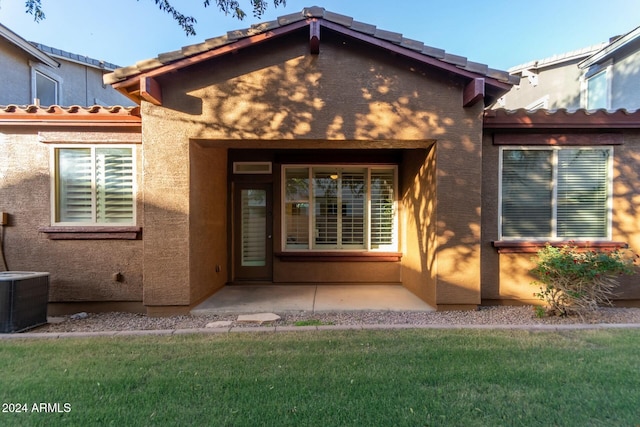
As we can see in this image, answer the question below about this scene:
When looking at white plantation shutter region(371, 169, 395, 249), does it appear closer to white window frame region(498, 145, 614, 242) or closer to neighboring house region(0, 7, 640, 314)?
neighboring house region(0, 7, 640, 314)

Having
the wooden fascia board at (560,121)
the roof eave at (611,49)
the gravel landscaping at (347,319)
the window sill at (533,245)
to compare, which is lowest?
the gravel landscaping at (347,319)

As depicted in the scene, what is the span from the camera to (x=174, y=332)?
4652 mm

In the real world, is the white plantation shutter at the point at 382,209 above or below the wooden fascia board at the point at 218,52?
below

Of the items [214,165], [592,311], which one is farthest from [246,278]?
[592,311]

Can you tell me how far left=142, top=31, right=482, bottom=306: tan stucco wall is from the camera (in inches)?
210

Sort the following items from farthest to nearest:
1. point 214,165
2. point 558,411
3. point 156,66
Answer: point 214,165 < point 156,66 < point 558,411

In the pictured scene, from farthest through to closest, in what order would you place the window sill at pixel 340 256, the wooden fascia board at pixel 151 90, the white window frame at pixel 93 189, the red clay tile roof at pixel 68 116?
the window sill at pixel 340 256
the white window frame at pixel 93 189
the red clay tile roof at pixel 68 116
the wooden fascia board at pixel 151 90

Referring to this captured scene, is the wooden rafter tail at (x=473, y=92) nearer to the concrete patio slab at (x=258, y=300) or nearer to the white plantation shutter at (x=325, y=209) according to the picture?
the white plantation shutter at (x=325, y=209)

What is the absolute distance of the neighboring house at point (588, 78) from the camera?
32.0 feet

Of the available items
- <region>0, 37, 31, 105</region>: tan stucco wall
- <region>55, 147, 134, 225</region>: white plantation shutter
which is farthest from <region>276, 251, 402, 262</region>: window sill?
<region>0, 37, 31, 105</region>: tan stucco wall

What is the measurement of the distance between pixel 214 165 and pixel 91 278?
2.98 meters

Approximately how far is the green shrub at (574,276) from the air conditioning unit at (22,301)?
25.8 ft

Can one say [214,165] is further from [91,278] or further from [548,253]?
[548,253]

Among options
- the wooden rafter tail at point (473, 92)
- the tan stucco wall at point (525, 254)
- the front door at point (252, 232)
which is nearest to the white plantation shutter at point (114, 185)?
the front door at point (252, 232)
